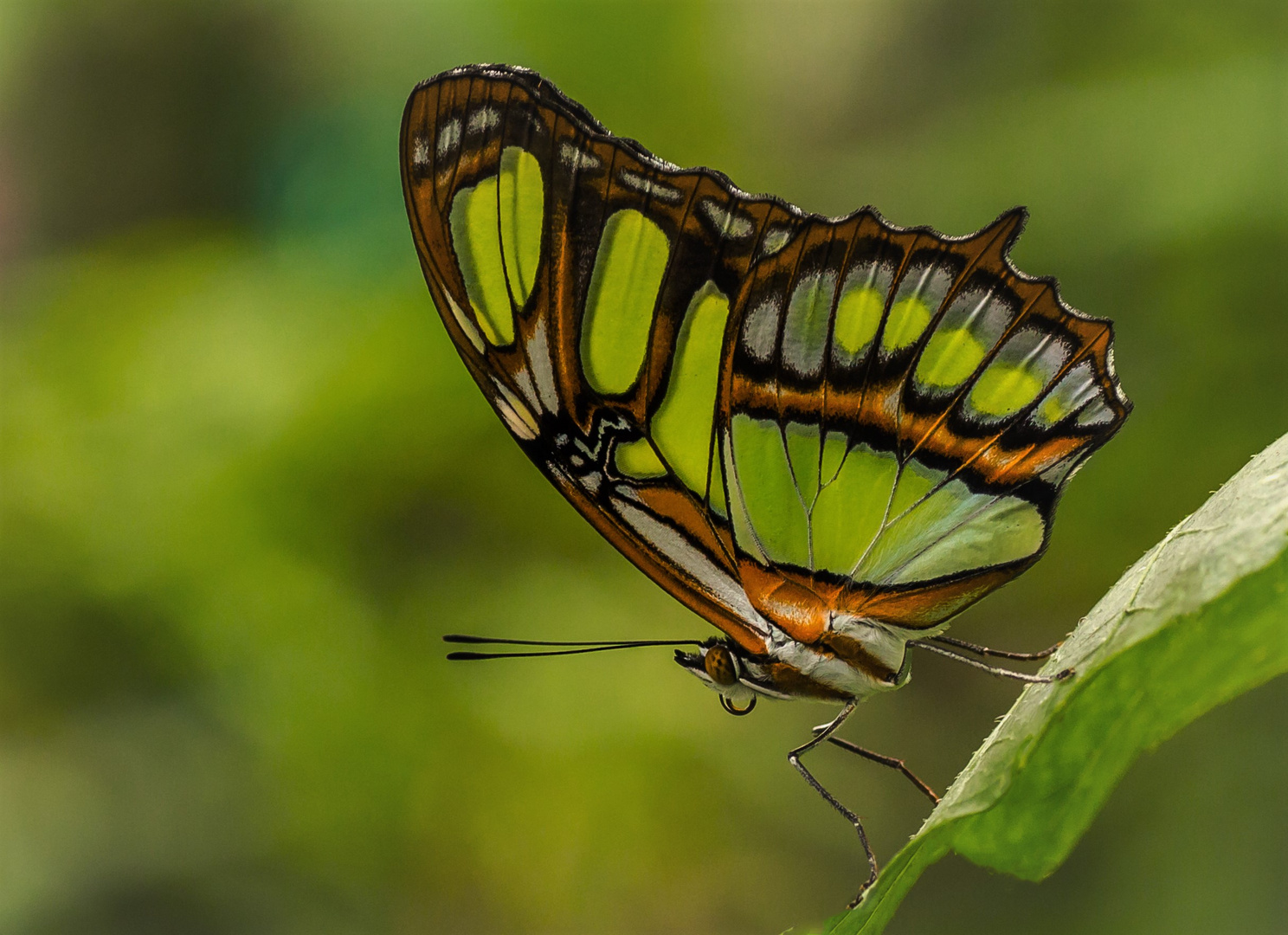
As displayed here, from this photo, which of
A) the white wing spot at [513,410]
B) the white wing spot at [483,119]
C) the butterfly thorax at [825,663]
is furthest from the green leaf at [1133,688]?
the white wing spot at [483,119]

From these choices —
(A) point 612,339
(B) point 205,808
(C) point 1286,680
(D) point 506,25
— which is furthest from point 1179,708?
(D) point 506,25

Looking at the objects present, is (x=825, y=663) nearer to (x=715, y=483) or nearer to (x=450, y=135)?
(x=715, y=483)

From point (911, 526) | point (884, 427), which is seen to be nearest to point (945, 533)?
point (911, 526)

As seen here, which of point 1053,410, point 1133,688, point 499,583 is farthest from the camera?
point 499,583

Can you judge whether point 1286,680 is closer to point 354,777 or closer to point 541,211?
point 541,211

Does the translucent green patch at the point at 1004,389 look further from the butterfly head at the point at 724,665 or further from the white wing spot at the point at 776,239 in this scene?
the butterfly head at the point at 724,665

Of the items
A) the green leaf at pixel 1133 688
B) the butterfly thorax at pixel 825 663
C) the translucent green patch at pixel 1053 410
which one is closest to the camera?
the green leaf at pixel 1133 688

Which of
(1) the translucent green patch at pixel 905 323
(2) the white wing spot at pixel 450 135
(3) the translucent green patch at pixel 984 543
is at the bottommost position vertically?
(3) the translucent green patch at pixel 984 543
